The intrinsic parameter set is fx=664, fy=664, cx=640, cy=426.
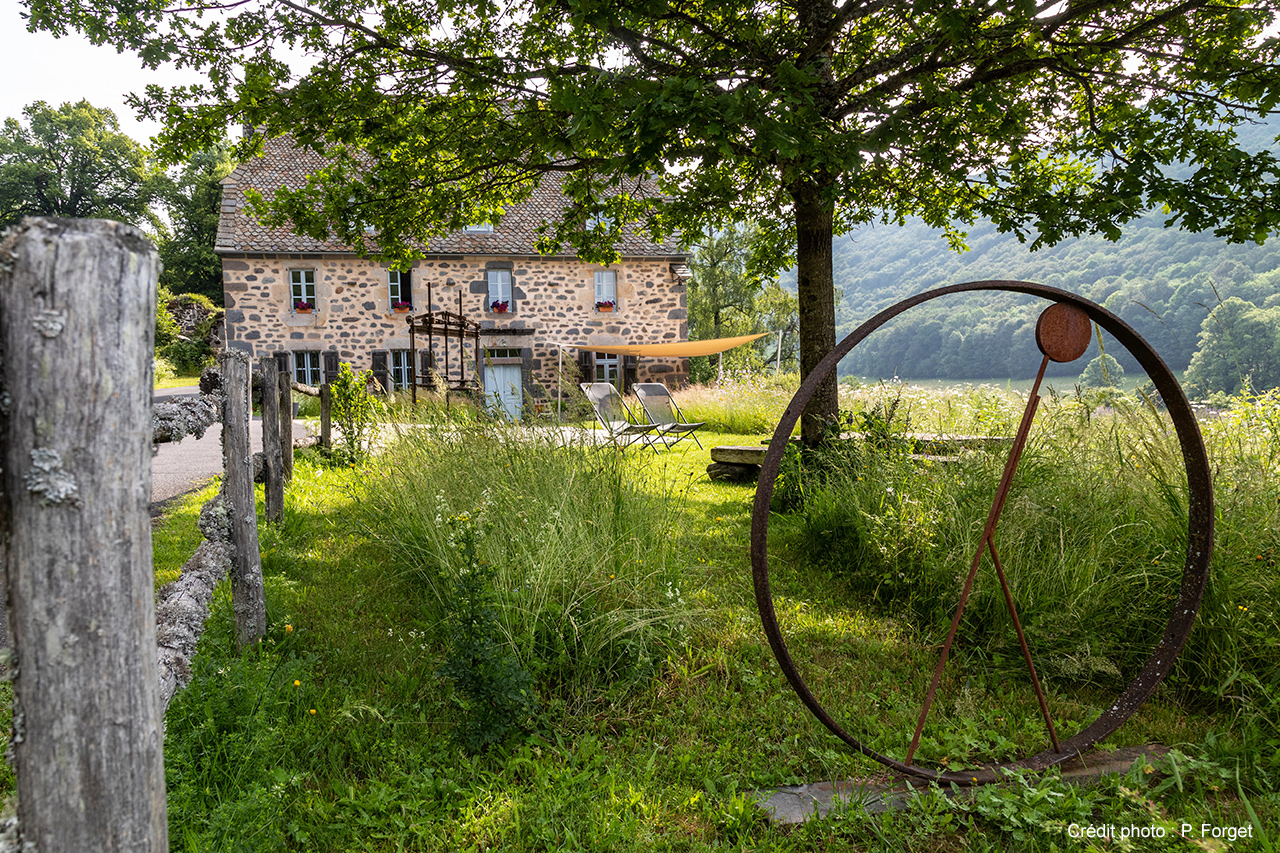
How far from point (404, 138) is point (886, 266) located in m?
63.4

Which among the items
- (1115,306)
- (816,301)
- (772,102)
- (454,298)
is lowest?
(816,301)

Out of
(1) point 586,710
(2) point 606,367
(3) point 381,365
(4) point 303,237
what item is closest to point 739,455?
(1) point 586,710

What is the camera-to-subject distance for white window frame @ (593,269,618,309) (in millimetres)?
15734

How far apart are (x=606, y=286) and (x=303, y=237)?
662 cm

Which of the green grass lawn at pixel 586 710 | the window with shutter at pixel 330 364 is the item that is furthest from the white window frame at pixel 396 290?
the green grass lawn at pixel 586 710

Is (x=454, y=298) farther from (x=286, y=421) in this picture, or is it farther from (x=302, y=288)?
(x=286, y=421)

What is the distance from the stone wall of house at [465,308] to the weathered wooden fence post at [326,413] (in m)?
6.11

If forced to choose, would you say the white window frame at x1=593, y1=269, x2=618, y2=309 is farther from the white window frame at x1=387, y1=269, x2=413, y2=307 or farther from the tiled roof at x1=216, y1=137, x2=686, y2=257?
the white window frame at x1=387, y1=269, x2=413, y2=307

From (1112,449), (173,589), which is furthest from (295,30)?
(1112,449)

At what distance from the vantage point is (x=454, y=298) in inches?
589

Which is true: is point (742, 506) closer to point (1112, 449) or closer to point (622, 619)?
point (1112, 449)

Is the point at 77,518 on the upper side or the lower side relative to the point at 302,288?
lower

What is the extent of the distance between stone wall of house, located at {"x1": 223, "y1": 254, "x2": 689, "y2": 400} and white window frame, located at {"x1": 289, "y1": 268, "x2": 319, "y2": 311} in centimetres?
8

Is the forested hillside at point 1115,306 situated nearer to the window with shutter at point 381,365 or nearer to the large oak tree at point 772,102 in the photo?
the window with shutter at point 381,365
